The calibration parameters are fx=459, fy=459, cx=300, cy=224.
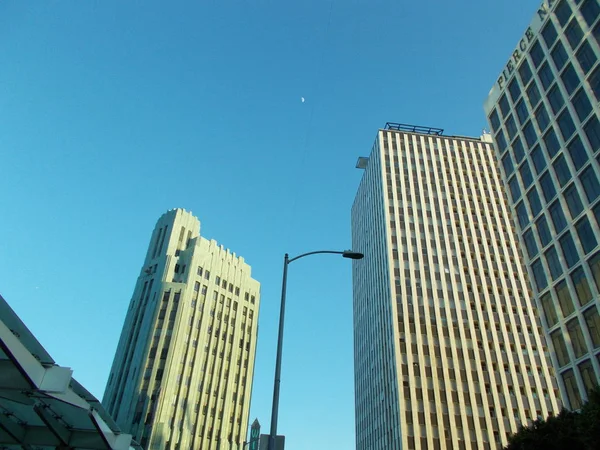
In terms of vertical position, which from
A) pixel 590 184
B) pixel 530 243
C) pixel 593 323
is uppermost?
pixel 530 243

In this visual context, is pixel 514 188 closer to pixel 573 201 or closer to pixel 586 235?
pixel 573 201

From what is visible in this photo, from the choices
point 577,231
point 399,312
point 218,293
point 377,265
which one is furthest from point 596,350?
point 218,293

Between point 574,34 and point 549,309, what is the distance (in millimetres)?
24253

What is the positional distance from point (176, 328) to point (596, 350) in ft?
195

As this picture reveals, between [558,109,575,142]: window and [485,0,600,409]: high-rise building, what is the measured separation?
9cm

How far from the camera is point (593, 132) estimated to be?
120 feet

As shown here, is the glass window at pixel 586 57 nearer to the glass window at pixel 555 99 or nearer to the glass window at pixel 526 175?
the glass window at pixel 555 99

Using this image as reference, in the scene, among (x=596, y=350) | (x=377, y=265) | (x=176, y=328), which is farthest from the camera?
(x=377, y=265)

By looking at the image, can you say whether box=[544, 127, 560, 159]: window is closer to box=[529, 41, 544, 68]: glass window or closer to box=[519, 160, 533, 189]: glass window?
box=[519, 160, 533, 189]: glass window

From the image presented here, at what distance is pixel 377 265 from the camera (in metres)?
82.4

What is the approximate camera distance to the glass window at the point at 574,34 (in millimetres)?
39491

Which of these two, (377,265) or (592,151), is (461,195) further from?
(592,151)

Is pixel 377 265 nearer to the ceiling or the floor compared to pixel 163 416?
nearer to the ceiling

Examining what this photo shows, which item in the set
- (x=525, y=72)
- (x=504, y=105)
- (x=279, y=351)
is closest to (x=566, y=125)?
(x=525, y=72)
